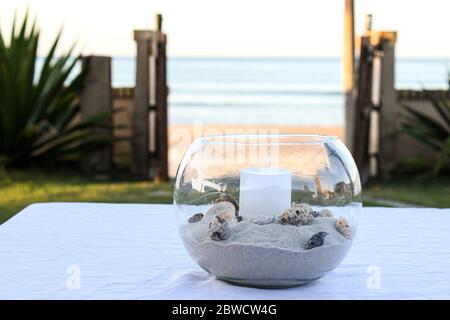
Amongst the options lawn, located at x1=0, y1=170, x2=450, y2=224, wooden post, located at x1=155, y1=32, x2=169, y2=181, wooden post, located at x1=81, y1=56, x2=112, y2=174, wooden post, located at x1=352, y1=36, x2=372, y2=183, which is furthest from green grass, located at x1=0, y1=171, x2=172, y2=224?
wooden post, located at x1=352, y1=36, x2=372, y2=183

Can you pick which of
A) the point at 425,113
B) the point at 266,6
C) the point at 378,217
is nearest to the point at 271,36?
the point at 266,6

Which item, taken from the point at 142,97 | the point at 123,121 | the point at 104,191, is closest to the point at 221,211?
the point at 104,191

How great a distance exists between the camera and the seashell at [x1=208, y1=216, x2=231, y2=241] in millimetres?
1055

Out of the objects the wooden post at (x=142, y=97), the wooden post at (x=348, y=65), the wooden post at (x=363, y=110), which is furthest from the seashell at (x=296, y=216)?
the wooden post at (x=348, y=65)

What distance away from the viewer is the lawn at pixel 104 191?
209 inches

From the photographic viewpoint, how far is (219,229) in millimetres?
1058

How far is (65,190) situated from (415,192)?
9.87 feet

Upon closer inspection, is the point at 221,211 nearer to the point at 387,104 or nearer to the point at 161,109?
the point at 161,109

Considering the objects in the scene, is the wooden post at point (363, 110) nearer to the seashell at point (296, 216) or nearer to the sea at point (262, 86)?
the sea at point (262, 86)

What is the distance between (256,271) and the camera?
1054 mm

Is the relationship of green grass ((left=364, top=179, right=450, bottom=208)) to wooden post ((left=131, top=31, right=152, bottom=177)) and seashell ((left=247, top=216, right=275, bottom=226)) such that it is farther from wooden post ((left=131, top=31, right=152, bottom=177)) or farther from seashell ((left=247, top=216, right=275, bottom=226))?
seashell ((left=247, top=216, right=275, bottom=226))

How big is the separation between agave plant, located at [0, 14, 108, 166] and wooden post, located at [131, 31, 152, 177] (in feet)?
1.13

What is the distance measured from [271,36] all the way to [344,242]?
1198 inches
